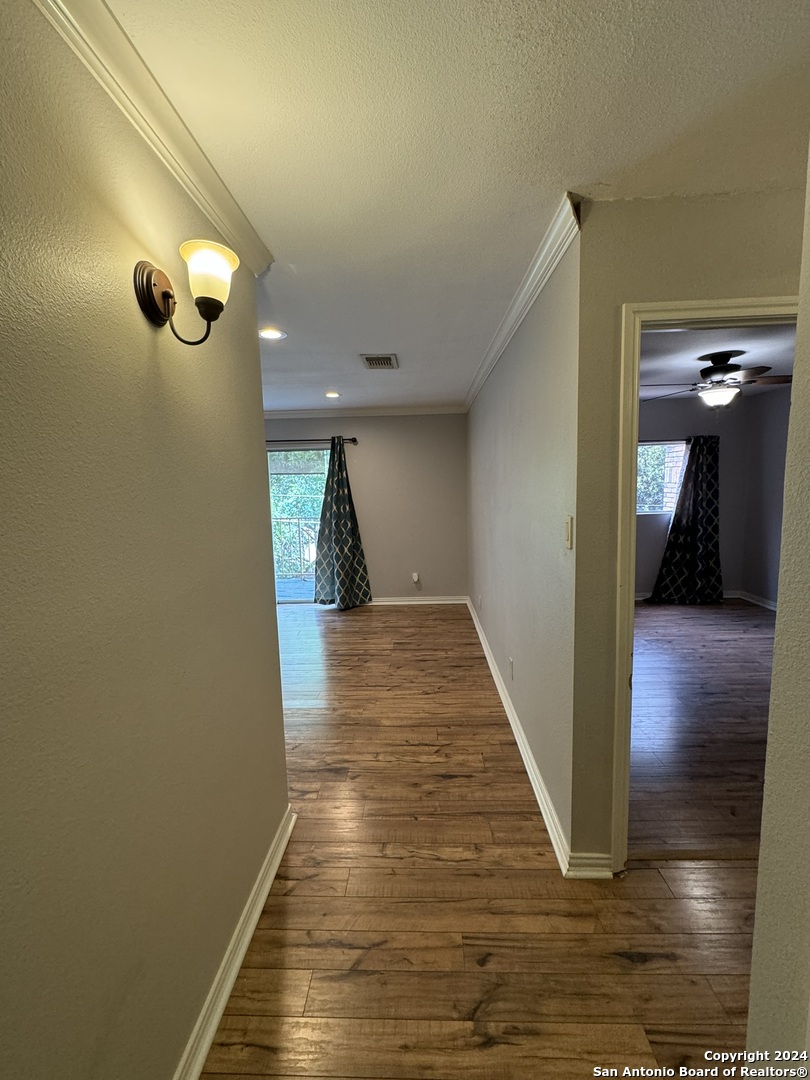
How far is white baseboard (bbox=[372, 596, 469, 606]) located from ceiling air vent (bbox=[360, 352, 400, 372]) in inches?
114

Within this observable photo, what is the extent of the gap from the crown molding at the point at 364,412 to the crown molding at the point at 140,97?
3.64 meters

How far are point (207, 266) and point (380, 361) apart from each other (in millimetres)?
2236

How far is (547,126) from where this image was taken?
1065 millimetres

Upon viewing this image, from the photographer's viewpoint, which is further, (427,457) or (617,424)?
(427,457)

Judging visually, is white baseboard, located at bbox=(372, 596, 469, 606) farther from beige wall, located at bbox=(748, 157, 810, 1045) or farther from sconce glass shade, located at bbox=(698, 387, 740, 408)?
beige wall, located at bbox=(748, 157, 810, 1045)

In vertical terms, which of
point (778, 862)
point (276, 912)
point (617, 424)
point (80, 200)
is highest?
point (80, 200)

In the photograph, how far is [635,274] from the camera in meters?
1.36

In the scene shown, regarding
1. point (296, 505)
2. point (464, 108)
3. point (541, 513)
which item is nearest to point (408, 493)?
point (296, 505)

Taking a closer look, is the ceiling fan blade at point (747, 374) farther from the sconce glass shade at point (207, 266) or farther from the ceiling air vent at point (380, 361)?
the sconce glass shade at point (207, 266)

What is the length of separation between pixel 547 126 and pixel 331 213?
680 millimetres

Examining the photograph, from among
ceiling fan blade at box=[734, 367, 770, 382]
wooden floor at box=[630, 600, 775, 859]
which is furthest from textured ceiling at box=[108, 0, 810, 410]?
wooden floor at box=[630, 600, 775, 859]

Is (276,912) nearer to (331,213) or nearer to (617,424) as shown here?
(617,424)

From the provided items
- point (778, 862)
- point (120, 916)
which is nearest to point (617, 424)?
point (778, 862)

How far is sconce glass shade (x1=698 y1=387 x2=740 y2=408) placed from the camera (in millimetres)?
3388
